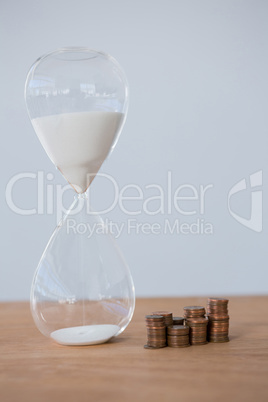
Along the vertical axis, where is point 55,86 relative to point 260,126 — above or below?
below

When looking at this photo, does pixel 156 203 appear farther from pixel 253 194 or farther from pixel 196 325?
pixel 196 325

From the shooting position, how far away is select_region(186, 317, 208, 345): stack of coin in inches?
47.3

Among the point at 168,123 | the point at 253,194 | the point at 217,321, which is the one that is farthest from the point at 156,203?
the point at 217,321

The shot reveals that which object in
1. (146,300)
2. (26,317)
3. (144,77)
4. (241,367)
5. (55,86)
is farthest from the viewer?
(144,77)

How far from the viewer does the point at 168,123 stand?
3449mm

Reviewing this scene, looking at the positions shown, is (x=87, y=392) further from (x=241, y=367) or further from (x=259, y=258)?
(x=259, y=258)

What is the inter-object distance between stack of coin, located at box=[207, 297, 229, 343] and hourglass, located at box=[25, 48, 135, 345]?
0.17m

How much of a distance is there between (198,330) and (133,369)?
0.25m

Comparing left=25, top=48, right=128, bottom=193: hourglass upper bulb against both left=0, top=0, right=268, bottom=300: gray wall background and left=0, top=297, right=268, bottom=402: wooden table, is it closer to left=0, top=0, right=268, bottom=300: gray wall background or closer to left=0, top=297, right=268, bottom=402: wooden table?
left=0, top=297, right=268, bottom=402: wooden table

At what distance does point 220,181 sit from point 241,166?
145mm

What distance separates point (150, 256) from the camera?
348 centimetres

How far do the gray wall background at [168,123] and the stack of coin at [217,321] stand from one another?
2198 mm

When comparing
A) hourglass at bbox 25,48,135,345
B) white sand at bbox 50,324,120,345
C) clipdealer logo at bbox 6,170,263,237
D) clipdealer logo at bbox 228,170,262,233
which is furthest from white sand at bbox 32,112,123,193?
clipdealer logo at bbox 228,170,262,233

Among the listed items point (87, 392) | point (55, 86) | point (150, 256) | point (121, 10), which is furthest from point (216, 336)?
point (121, 10)
